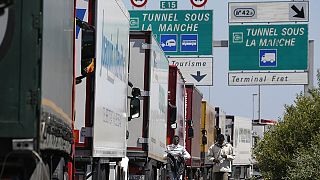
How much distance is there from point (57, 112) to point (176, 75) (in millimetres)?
15968

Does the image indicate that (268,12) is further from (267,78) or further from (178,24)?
(178,24)

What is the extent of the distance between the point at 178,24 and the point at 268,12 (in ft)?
11.6

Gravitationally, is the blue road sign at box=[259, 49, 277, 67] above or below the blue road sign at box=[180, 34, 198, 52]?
below

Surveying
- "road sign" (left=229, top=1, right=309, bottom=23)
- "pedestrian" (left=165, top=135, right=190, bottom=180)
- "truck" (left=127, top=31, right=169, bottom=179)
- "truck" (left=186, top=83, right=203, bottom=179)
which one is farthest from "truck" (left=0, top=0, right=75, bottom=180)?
"road sign" (left=229, top=1, right=309, bottom=23)

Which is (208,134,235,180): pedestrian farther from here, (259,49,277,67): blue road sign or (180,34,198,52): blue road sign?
(180,34,198,52): blue road sign

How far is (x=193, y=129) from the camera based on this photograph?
30.0 metres

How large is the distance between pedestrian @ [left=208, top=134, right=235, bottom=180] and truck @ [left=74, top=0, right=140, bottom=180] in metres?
8.37

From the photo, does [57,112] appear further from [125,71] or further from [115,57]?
[125,71]

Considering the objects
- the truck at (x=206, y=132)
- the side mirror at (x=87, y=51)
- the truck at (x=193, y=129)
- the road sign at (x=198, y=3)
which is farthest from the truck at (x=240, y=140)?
the side mirror at (x=87, y=51)

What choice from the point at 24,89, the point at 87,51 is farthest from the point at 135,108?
the point at 24,89

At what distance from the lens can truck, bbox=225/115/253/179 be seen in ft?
156

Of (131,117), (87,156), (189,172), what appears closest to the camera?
(87,156)

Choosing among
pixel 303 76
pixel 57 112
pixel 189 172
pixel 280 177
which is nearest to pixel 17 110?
pixel 57 112

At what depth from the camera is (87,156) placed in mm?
11516
